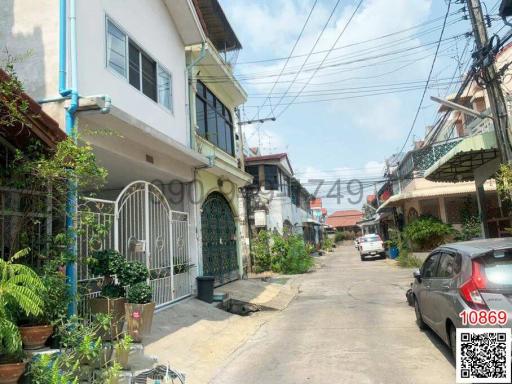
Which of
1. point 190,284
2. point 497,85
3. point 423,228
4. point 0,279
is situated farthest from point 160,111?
point 423,228

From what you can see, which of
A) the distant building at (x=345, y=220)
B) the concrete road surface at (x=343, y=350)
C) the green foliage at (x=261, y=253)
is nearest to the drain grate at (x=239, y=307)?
the concrete road surface at (x=343, y=350)

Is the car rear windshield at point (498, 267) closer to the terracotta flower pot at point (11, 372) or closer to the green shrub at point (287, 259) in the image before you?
the terracotta flower pot at point (11, 372)

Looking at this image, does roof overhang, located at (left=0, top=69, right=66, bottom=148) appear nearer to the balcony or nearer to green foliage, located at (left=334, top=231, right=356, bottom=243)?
the balcony

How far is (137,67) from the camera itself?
28.0ft

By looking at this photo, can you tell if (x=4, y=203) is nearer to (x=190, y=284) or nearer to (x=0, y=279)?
(x=0, y=279)

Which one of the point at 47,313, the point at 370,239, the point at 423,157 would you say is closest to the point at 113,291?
the point at 47,313

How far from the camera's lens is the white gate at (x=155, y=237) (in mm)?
7988

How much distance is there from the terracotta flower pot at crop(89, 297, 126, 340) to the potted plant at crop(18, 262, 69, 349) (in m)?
0.69

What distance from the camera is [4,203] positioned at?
4.99m

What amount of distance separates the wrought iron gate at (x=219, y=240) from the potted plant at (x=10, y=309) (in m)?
7.67

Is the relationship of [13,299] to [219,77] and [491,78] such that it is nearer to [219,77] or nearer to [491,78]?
[491,78]

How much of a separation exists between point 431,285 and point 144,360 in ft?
13.9

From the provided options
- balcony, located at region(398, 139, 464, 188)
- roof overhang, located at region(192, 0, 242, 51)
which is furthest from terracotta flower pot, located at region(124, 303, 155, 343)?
balcony, located at region(398, 139, 464, 188)

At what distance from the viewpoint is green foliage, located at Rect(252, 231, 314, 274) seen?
20688 mm
